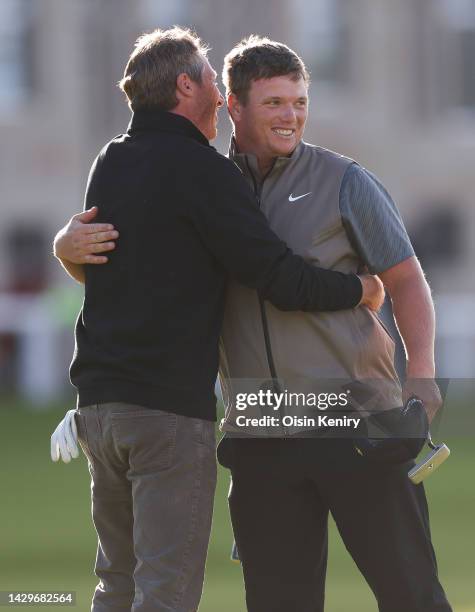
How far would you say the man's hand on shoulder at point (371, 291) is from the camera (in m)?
4.56

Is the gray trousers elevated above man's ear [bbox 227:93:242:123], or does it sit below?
below

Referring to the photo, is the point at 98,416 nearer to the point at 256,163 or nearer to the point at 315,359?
the point at 315,359

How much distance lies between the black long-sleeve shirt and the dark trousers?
0.97 feet

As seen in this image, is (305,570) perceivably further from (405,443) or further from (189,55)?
(189,55)

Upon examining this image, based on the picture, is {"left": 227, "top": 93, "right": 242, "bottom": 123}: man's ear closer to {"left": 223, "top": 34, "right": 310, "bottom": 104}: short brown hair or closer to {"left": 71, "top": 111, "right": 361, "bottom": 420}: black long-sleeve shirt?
{"left": 223, "top": 34, "right": 310, "bottom": 104}: short brown hair

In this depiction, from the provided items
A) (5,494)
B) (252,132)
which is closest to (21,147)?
(5,494)

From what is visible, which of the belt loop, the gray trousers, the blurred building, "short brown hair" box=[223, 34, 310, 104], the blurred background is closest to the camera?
the gray trousers

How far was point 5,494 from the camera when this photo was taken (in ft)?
40.4

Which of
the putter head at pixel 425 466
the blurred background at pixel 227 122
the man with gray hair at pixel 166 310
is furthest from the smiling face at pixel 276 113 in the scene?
the blurred background at pixel 227 122

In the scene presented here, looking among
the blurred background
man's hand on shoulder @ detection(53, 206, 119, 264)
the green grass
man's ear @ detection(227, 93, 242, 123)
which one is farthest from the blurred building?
man's hand on shoulder @ detection(53, 206, 119, 264)

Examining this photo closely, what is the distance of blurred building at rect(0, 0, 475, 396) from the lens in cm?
2305

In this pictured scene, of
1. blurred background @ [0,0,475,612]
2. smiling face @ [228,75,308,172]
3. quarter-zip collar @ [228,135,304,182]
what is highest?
smiling face @ [228,75,308,172]

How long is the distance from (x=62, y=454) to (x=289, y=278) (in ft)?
2.81

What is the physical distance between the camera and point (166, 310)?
14.6 ft
